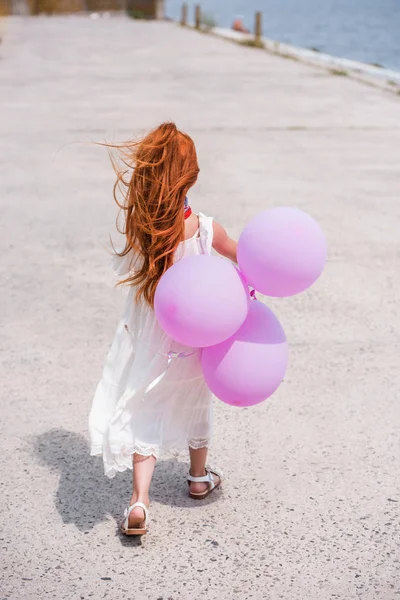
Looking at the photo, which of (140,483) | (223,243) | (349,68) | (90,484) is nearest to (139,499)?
(140,483)

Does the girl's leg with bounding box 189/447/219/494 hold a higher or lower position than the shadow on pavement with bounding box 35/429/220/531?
higher

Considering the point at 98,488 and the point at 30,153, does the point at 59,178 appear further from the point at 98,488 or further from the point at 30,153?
the point at 98,488

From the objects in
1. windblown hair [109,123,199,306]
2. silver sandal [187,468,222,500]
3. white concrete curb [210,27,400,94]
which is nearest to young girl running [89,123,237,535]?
windblown hair [109,123,199,306]

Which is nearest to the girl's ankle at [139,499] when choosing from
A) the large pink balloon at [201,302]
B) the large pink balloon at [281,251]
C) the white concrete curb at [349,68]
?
the large pink balloon at [201,302]

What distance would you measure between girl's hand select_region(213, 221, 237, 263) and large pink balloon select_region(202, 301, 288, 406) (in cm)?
23

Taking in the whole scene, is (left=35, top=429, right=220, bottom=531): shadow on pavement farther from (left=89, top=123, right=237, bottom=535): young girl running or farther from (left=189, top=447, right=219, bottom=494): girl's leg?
(left=89, top=123, right=237, bottom=535): young girl running

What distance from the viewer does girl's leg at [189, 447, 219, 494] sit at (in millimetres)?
3182

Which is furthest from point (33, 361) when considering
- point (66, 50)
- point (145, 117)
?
point (66, 50)

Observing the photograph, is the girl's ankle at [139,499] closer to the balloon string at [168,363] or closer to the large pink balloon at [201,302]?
the balloon string at [168,363]

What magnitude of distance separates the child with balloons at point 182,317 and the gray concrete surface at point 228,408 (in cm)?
22

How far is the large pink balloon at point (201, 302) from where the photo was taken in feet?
8.57

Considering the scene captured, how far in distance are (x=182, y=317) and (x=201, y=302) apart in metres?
0.07

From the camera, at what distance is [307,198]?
24.2 ft

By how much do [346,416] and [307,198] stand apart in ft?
12.4
